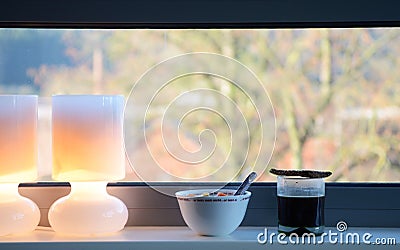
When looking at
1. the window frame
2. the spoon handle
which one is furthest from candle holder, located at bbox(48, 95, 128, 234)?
the spoon handle

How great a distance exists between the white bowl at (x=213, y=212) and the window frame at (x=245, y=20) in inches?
5.7

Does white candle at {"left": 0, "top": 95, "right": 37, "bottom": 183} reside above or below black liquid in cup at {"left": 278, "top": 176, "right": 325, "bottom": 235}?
above

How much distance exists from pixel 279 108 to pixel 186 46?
0.27 m

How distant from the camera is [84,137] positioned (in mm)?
1370

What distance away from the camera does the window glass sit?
155 cm

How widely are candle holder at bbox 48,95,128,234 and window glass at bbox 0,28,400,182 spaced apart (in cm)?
16

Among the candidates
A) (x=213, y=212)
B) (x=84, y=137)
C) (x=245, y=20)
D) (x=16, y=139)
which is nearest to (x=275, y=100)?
(x=245, y=20)

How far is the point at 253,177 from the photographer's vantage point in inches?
56.0

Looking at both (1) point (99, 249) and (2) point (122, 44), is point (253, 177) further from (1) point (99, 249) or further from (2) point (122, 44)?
(2) point (122, 44)

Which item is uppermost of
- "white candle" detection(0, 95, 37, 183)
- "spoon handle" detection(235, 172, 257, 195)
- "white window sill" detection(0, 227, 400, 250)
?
"white candle" detection(0, 95, 37, 183)

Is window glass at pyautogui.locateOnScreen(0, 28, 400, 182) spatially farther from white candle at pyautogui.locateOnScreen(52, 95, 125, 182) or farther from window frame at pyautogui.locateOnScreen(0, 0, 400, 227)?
white candle at pyautogui.locateOnScreen(52, 95, 125, 182)

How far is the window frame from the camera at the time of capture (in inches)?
59.1

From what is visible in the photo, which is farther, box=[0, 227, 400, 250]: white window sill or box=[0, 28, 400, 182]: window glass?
box=[0, 28, 400, 182]: window glass

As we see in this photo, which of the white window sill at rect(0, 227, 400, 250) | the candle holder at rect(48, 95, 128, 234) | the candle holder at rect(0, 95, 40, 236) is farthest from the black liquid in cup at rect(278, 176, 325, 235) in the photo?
the candle holder at rect(0, 95, 40, 236)
